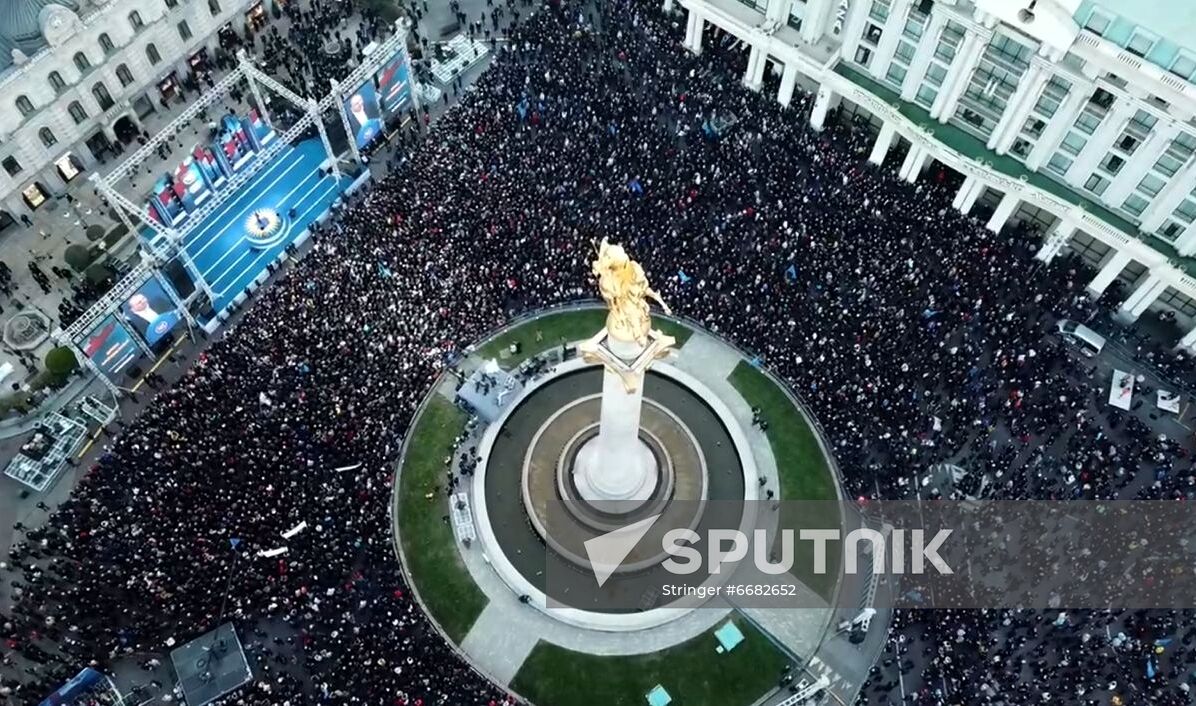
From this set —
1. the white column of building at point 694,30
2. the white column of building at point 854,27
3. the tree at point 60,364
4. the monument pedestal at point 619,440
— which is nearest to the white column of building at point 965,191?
the white column of building at point 854,27

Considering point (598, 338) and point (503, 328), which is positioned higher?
point (503, 328)

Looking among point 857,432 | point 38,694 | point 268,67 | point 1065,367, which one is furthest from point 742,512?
point 268,67

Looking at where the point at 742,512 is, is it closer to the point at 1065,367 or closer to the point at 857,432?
the point at 857,432

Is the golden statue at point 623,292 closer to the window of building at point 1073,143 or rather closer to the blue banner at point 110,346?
the blue banner at point 110,346

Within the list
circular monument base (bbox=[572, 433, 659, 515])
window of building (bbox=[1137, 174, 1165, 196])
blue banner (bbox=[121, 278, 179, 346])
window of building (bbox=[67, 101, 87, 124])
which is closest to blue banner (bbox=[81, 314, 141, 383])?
blue banner (bbox=[121, 278, 179, 346])

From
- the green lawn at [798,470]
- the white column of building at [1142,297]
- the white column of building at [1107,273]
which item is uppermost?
the white column of building at [1107,273]

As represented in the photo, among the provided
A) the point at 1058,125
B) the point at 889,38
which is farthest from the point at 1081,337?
the point at 889,38
